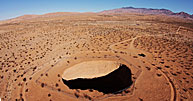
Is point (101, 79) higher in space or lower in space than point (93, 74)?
lower

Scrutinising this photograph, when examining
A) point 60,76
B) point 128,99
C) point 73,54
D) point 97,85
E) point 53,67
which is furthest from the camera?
point 73,54

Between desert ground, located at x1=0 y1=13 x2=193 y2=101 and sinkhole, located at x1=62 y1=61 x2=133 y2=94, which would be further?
sinkhole, located at x1=62 y1=61 x2=133 y2=94

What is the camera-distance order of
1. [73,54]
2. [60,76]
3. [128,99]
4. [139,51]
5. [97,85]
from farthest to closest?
[139,51], [73,54], [60,76], [97,85], [128,99]

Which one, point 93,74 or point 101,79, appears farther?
point 93,74

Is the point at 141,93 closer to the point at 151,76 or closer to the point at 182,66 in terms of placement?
the point at 151,76

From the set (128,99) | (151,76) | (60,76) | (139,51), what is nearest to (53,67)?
(60,76)

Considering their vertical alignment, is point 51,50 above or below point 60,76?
above

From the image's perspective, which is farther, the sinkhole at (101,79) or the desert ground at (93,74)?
the sinkhole at (101,79)

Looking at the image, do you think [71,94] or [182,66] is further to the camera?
[182,66]
